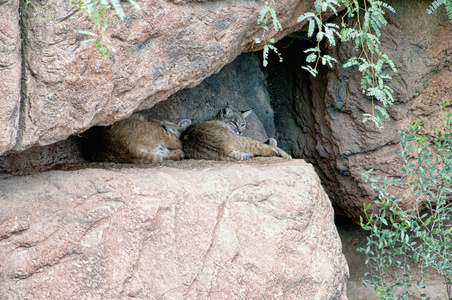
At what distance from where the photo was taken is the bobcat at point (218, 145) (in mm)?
4391

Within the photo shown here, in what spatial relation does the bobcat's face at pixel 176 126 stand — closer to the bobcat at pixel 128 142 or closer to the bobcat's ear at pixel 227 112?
the bobcat at pixel 128 142

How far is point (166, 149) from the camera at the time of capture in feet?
14.4

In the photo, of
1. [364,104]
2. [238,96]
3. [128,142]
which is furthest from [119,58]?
[238,96]

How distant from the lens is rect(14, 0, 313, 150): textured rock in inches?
98.3

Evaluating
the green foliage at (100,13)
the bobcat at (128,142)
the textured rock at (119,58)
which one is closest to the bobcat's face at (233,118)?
the bobcat at (128,142)

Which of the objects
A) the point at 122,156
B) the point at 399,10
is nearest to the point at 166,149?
the point at 122,156

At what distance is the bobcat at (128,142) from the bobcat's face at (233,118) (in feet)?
2.94

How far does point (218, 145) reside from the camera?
444 centimetres

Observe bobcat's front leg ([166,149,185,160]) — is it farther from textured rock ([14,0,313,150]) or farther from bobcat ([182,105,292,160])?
textured rock ([14,0,313,150])

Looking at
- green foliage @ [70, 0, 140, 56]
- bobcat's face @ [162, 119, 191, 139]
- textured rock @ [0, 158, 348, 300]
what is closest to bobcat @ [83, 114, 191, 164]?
bobcat's face @ [162, 119, 191, 139]

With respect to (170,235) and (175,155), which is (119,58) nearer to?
(170,235)

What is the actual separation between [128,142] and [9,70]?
1867mm

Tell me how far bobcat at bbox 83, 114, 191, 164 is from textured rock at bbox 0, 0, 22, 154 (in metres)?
1.65

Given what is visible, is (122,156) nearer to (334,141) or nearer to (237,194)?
(237,194)
